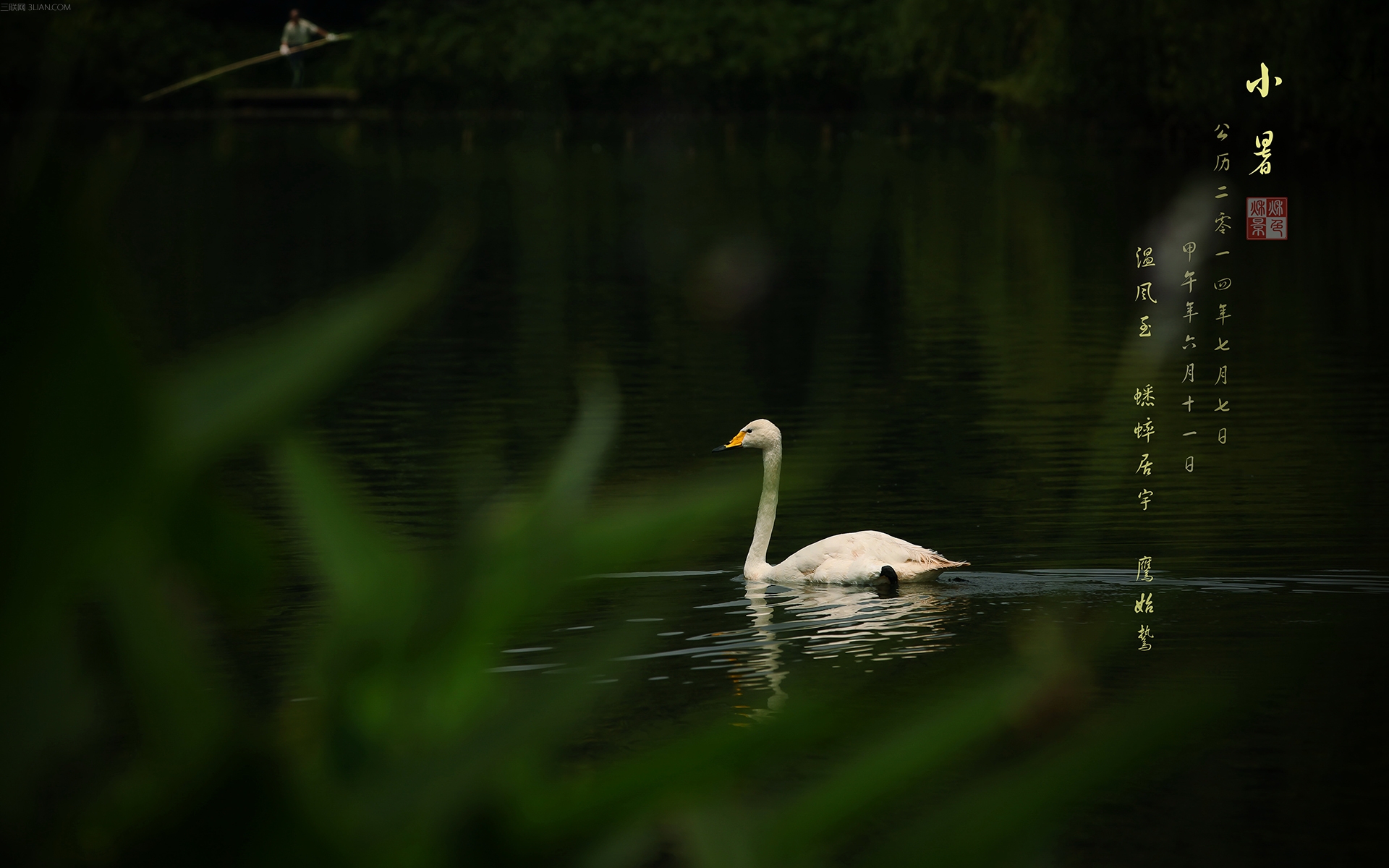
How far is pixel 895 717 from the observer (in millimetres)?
722

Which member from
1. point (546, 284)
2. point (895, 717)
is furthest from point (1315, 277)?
point (895, 717)

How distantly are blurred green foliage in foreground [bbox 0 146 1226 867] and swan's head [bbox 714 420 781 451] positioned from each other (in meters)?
11.6

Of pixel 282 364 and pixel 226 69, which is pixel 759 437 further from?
pixel 282 364

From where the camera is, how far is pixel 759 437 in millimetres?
12445

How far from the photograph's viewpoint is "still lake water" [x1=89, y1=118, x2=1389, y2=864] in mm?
7410

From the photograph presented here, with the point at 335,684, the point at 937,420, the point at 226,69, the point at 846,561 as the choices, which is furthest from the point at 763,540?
the point at 335,684

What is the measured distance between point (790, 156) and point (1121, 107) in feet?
63.8

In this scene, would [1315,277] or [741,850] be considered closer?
[741,850]

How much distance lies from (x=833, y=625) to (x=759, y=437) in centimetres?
229

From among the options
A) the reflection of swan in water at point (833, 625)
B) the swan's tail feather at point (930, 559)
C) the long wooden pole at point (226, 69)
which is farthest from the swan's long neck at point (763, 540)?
the long wooden pole at point (226, 69)

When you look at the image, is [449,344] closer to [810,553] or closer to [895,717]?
[810,553]

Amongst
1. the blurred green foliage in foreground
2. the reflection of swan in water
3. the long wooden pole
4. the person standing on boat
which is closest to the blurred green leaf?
the blurred green foliage in foreground

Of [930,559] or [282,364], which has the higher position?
[282,364]

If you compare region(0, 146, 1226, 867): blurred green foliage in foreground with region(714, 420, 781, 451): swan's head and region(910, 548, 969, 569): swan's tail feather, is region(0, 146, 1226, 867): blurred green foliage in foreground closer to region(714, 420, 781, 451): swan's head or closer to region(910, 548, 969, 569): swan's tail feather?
region(910, 548, 969, 569): swan's tail feather
